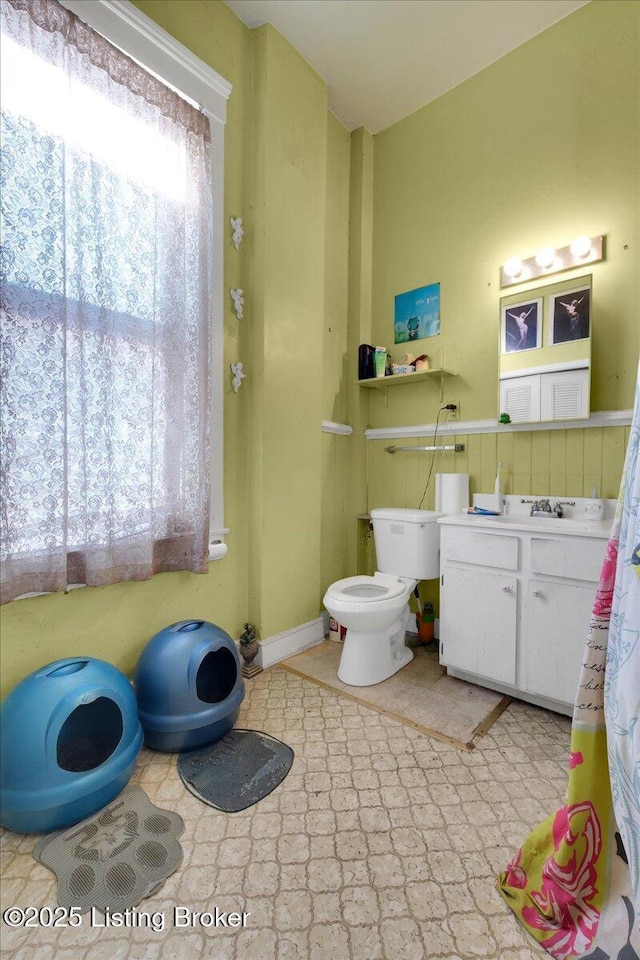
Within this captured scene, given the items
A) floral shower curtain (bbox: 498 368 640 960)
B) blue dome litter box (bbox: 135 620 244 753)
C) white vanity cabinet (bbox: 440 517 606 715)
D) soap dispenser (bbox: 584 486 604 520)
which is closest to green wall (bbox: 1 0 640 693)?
soap dispenser (bbox: 584 486 604 520)

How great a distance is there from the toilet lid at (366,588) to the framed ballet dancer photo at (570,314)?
1.38 m

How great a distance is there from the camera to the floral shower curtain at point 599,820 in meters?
0.77

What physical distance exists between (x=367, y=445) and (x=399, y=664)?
53.5 inches

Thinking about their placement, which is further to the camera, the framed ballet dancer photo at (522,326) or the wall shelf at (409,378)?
the wall shelf at (409,378)

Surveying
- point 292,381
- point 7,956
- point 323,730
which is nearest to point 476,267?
point 292,381

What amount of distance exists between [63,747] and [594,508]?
2136mm

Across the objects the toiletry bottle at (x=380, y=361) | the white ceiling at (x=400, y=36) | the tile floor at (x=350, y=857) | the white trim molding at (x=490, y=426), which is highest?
the white ceiling at (x=400, y=36)

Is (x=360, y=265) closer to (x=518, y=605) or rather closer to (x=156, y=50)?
(x=156, y=50)

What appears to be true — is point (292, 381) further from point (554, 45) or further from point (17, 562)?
point (554, 45)

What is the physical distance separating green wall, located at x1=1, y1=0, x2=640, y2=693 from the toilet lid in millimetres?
293

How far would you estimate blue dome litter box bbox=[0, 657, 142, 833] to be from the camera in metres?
1.13

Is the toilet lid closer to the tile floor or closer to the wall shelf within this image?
the tile floor

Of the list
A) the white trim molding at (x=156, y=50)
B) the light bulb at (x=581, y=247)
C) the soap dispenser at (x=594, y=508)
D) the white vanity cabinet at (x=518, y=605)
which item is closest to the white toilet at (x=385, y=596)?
the white vanity cabinet at (x=518, y=605)

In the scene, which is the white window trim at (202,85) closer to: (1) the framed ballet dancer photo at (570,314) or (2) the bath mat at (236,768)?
(2) the bath mat at (236,768)
